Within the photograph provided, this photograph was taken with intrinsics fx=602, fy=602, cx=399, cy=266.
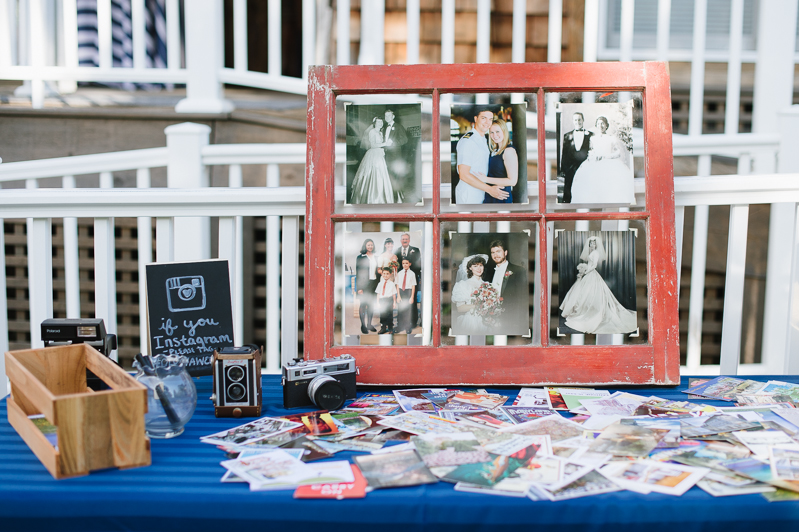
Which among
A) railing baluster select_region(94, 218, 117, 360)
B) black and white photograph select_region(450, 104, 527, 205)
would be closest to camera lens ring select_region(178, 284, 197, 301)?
railing baluster select_region(94, 218, 117, 360)

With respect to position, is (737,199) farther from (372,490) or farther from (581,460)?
(372,490)

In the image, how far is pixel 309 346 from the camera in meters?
1.37

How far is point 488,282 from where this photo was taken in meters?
1.38

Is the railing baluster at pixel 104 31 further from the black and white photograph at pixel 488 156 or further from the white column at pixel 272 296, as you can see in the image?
the black and white photograph at pixel 488 156

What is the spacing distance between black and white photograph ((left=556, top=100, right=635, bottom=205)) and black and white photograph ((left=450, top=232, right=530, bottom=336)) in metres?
0.17

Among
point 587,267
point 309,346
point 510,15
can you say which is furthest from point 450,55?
point 309,346

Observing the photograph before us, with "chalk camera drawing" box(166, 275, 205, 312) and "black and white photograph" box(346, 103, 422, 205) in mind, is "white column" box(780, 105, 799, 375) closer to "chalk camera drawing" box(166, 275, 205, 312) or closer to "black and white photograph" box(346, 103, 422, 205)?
"black and white photograph" box(346, 103, 422, 205)

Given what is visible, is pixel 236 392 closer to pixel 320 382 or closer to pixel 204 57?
pixel 320 382

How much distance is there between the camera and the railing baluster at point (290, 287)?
1581mm

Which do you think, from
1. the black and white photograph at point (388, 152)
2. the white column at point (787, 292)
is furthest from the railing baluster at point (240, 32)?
the white column at point (787, 292)

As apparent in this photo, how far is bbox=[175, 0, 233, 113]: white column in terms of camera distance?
114 inches

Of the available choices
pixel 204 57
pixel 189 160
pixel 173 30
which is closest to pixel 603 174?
pixel 189 160

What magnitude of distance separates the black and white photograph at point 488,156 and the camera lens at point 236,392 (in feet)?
2.05

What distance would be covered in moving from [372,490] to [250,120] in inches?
109
